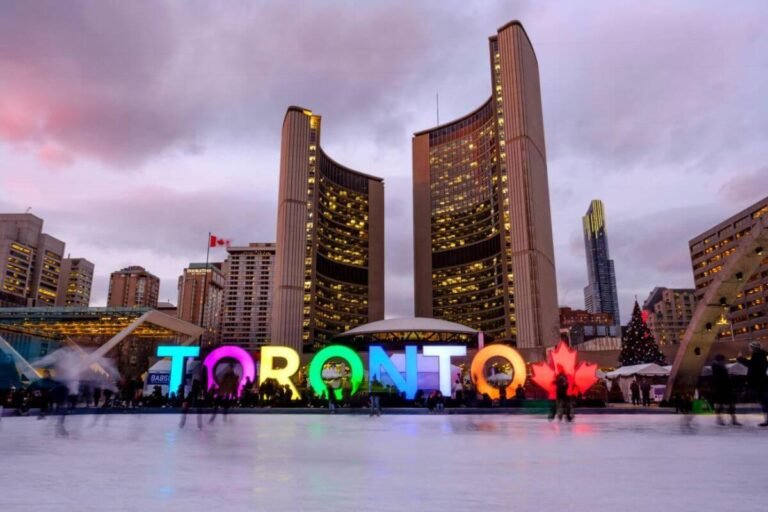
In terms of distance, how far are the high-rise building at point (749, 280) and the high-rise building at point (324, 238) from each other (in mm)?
89170

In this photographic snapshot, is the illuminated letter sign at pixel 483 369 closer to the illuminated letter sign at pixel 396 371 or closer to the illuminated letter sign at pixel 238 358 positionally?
the illuminated letter sign at pixel 396 371

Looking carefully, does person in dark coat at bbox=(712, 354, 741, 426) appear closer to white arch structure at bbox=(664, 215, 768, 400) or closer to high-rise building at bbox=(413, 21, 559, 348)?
white arch structure at bbox=(664, 215, 768, 400)

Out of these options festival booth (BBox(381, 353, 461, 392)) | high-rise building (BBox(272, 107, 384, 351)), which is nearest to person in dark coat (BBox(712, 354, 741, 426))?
festival booth (BBox(381, 353, 461, 392))

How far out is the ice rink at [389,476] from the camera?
4.23 meters

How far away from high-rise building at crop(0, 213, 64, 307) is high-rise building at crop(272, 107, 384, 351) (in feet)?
317

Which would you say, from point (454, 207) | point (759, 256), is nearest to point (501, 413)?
point (759, 256)

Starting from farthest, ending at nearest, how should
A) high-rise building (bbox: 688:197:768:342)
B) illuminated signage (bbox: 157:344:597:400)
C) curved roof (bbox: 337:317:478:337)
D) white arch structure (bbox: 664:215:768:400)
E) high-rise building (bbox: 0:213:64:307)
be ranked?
high-rise building (bbox: 0:213:64:307), high-rise building (bbox: 688:197:768:342), curved roof (bbox: 337:317:478:337), illuminated signage (bbox: 157:344:597:400), white arch structure (bbox: 664:215:768:400)

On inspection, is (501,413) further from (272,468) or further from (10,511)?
(10,511)

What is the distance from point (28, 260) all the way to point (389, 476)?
694 ft

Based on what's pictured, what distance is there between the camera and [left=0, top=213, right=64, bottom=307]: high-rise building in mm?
169250

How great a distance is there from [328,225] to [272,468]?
13888 centimetres

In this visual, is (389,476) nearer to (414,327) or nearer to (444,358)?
(444,358)

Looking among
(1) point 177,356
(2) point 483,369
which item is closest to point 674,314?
(2) point 483,369

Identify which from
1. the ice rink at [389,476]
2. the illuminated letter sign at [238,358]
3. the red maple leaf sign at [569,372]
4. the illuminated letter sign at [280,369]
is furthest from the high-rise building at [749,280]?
the ice rink at [389,476]
